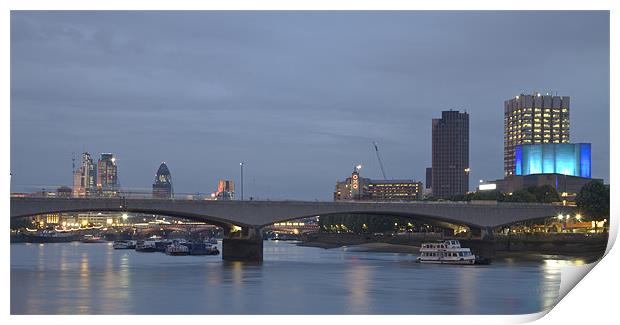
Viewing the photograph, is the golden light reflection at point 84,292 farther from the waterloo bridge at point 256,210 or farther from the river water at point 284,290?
the waterloo bridge at point 256,210

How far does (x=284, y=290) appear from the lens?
46.0m

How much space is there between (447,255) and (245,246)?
14760 millimetres

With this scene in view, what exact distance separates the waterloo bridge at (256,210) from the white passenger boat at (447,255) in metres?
3.19

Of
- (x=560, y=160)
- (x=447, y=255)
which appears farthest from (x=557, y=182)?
(x=447, y=255)

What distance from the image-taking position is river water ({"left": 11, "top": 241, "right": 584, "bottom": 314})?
38188 mm

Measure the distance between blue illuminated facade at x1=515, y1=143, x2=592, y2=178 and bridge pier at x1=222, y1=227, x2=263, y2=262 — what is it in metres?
97.9

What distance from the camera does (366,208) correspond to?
243ft

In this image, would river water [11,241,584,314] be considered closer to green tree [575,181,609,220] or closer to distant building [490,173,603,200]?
green tree [575,181,609,220]

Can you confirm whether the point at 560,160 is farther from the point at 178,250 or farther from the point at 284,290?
the point at 284,290

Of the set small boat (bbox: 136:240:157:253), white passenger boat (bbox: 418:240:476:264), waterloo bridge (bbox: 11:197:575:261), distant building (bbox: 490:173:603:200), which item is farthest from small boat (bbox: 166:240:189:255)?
distant building (bbox: 490:173:603:200)
